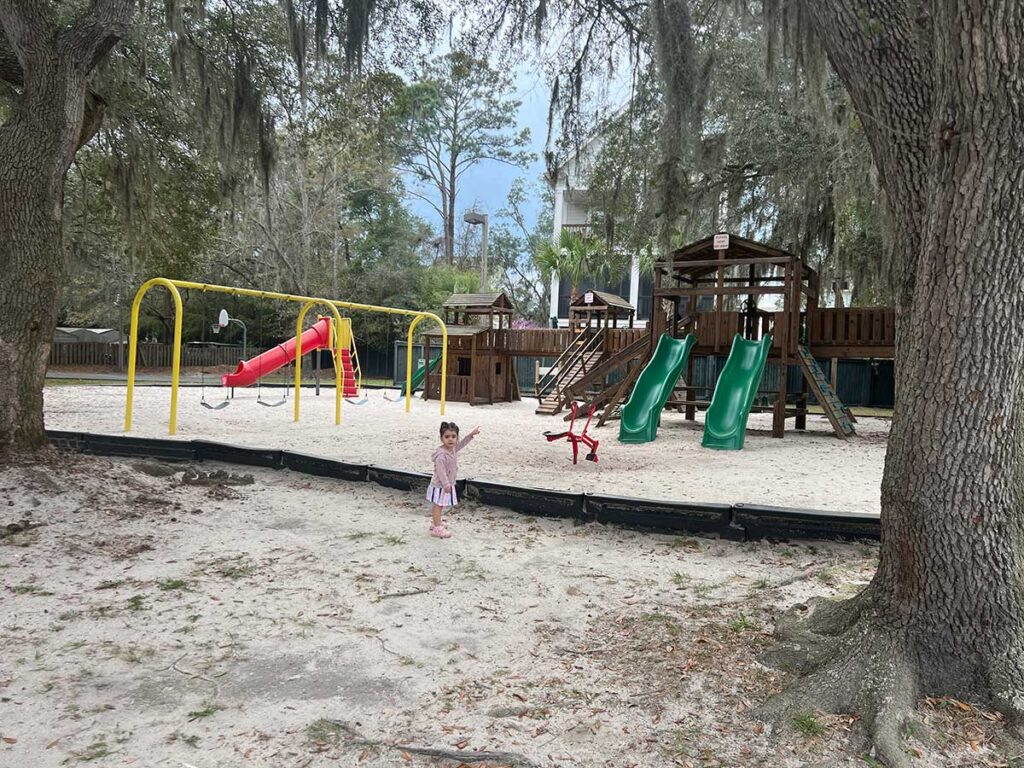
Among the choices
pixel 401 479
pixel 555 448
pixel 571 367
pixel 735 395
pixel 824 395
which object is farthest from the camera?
pixel 571 367

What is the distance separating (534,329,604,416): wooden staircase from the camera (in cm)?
1450

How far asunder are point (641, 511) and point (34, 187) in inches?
198

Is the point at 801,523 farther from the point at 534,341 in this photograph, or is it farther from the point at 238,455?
the point at 534,341

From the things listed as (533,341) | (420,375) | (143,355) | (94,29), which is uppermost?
(94,29)

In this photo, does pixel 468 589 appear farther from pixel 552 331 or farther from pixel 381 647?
pixel 552 331

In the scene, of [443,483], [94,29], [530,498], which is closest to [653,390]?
[530,498]

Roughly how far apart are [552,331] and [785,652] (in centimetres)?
1557

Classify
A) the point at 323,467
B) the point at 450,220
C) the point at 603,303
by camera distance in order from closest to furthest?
1. the point at 323,467
2. the point at 603,303
3. the point at 450,220

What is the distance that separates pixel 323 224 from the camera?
28.5 m

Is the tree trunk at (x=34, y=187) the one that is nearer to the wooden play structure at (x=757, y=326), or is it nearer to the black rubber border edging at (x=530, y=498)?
the black rubber border edging at (x=530, y=498)

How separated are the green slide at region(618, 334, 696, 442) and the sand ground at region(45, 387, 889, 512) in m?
0.33

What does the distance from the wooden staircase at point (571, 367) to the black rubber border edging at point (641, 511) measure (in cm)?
783

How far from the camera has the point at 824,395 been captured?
1101 centimetres

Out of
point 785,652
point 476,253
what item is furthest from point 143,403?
point 476,253
